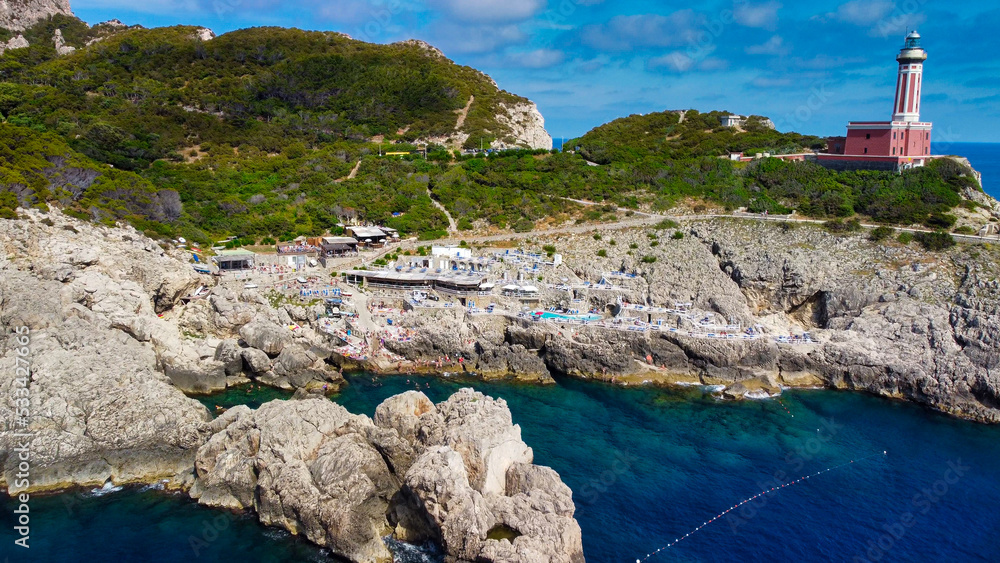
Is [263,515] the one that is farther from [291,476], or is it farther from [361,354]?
[361,354]

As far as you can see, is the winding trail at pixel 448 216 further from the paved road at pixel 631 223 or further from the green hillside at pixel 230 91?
the green hillside at pixel 230 91

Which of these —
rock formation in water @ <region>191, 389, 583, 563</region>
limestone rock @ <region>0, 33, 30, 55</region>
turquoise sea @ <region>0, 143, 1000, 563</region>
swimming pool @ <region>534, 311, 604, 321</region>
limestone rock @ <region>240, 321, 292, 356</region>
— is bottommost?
turquoise sea @ <region>0, 143, 1000, 563</region>

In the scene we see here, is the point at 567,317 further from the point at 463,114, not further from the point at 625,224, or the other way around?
the point at 463,114

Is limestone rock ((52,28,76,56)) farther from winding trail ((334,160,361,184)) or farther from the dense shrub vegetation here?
winding trail ((334,160,361,184))

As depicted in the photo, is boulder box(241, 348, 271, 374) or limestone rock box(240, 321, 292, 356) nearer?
boulder box(241, 348, 271, 374)

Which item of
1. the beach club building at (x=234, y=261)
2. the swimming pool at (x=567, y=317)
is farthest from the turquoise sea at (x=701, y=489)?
the beach club building at (x=234, y=261)

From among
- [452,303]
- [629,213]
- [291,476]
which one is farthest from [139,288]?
[629,213]

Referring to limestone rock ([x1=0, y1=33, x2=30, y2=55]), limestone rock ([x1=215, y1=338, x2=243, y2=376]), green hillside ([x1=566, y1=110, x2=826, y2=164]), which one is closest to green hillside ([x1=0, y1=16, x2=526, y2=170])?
limestone rock ([x1=0, y1=33, x2=30, y2=55])
